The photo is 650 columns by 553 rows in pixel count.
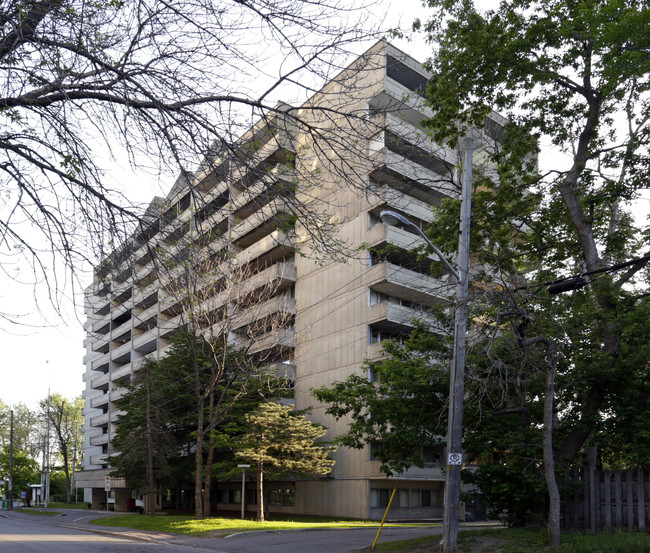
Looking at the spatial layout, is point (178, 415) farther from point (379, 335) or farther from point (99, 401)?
point (99, 401)

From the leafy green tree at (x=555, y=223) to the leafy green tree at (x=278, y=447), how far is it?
15294 mm

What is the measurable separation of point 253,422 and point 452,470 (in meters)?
17.9

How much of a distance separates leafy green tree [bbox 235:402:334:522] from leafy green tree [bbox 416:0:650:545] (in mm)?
15294

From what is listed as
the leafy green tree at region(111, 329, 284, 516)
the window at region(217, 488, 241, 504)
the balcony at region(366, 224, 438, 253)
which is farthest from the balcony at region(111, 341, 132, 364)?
the balcony at region(366, 224, 438, 253)

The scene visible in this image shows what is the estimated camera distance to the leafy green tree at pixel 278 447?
3081 centimetres

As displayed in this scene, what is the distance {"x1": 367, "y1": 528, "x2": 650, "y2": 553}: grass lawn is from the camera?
13.1m

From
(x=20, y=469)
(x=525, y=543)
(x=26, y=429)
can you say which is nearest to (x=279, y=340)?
(x=525, y=543)

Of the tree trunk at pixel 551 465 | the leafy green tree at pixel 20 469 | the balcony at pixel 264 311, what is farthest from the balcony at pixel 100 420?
the tree trunk at pixel 551 465

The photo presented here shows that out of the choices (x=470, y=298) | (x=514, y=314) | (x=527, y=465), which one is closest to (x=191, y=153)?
(x=470, y=298)

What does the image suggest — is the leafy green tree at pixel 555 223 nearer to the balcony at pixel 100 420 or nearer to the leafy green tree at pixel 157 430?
the leafy green tree at pixel 157 430

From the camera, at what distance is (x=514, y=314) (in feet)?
47.4

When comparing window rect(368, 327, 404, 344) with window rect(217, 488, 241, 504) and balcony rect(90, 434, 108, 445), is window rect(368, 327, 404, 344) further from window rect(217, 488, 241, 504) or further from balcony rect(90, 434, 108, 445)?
balcony rect(90, 434, 108, 445)

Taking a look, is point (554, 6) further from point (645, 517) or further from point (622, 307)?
point (645, 517)

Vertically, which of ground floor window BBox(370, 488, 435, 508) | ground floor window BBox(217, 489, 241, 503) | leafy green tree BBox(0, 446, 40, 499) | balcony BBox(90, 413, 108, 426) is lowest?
leafy green tree BBox(0, 446, 40, 499)
